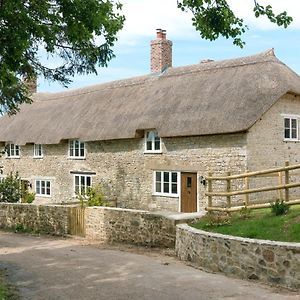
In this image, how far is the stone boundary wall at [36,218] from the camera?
20719 millimetres

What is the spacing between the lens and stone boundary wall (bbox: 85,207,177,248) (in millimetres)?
16175

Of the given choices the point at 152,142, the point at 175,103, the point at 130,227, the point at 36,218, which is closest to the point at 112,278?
the point at 130,227

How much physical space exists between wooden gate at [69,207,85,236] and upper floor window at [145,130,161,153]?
19.0 feet

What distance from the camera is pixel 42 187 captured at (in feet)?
105

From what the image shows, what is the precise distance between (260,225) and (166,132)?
1100 cm

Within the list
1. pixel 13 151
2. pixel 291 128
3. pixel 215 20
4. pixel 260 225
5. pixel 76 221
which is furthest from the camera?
pixel 13 151

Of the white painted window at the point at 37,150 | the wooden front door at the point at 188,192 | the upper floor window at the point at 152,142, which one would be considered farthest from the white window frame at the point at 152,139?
the white painted window at the point at 37,150

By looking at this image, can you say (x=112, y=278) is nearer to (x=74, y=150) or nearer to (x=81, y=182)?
(x=81, y=182)

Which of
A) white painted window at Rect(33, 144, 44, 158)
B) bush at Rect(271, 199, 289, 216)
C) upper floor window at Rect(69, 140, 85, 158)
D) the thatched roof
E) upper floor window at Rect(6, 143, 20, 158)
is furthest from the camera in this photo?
upper floor window at Rect(6, 143, 20, 158)

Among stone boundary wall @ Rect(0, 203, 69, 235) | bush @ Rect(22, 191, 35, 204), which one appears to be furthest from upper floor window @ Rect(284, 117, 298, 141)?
bush @ Rect(22, 191, 35, 204)

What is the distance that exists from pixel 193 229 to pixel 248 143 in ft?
26.9

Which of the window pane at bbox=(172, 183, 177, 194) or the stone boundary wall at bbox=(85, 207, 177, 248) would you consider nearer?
the stone boundary wall at bbox=(85, 207, 177, 248)

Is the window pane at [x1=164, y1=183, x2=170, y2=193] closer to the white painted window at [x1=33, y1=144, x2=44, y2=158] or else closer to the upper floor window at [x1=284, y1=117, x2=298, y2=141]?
the upper floor window at [x1=284, y1=117, x2=298, y2=141]

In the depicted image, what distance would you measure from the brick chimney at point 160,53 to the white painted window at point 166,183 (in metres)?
6.95
